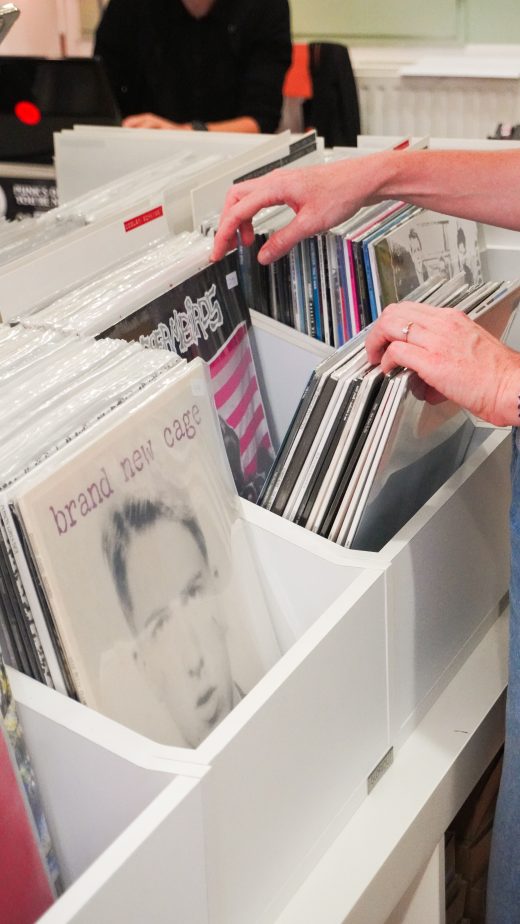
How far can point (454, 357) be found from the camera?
97 cm

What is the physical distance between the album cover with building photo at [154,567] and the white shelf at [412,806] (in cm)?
17

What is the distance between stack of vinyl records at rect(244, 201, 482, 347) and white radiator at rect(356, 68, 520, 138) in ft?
8.04

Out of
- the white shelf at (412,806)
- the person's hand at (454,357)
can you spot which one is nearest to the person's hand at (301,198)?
the person's hand at (454,357)

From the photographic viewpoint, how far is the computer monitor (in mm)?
2016

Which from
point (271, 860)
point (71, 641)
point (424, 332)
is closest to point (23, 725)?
point (71, 641)

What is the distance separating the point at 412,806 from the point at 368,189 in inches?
27.5

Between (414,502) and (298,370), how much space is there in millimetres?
235

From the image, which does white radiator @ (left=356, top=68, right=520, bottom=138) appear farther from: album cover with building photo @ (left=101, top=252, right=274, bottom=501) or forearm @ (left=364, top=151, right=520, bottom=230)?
album cover with building photo @ (left=101, top=252, right=274, bottom=501)

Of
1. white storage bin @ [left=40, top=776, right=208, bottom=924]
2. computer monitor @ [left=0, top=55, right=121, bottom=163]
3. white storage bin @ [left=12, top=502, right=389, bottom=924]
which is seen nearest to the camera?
white storage bin @ [left=40, top=776, right=208, bottom=924]

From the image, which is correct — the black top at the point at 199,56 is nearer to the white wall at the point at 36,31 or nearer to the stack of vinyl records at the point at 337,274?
the white wall at the point at 36,31

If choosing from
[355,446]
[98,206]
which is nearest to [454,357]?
[355,446]

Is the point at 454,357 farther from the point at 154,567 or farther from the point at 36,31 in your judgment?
the point at 36,31

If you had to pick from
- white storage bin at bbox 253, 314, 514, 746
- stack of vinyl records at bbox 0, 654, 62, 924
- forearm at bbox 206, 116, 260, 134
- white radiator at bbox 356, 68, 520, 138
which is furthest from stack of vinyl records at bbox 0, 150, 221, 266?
white radiator at bbox 356, 68, 520, 138

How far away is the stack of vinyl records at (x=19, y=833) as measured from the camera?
30.8 inches
